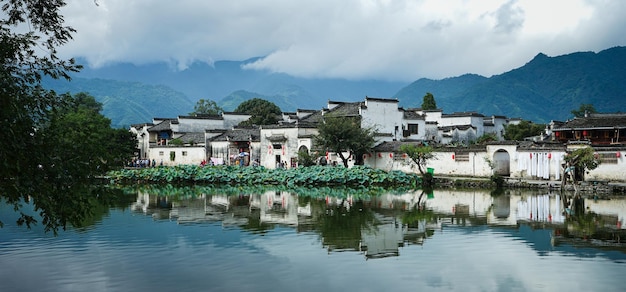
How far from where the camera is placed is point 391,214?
19656 millimetres

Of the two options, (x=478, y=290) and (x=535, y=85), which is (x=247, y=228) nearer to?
(x=478, y=290)

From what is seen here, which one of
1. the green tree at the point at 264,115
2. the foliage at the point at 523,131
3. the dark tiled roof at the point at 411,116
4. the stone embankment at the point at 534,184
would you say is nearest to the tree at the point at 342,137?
the stone embankment at the point at 534,184

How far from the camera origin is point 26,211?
21234 mm

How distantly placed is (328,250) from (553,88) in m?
183

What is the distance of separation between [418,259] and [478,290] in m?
2.52

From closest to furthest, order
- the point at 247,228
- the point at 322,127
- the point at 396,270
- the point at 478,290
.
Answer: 1. the point at 478,290
2. the point at 396,270
3. the point at 247,228
4. the point at 322,127

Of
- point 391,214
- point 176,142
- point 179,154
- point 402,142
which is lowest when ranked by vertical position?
point 391,214

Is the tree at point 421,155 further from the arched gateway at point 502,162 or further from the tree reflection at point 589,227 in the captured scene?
the tree reflection at point 589,227

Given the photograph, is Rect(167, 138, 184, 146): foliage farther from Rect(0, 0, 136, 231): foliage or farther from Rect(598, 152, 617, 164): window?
Rect(0, 0, 136, 231): foliage

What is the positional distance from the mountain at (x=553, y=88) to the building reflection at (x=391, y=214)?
143 meters

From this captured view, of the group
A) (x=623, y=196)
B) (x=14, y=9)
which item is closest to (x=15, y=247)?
(x=14, y=9)

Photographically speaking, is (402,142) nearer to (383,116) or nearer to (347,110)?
(383,116)

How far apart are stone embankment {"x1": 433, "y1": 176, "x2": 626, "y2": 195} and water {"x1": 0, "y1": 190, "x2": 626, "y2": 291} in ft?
14.4

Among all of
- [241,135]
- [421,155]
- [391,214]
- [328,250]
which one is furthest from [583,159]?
[241,135]
